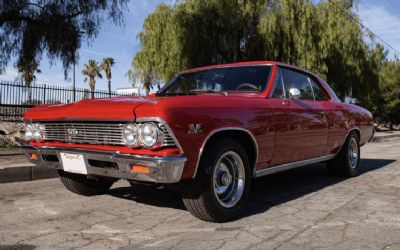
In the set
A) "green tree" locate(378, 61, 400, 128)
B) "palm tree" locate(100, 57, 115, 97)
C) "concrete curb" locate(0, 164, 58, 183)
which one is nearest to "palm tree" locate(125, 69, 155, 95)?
"concrete curb" locate(0, 164, 58, 183)

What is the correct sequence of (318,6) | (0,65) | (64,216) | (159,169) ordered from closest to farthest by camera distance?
(159,169), (64,216), (0,65), (318,6)

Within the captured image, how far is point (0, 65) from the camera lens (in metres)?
11.1

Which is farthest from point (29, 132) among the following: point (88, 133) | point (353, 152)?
point (353, 152)

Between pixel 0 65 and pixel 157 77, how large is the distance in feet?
24.2

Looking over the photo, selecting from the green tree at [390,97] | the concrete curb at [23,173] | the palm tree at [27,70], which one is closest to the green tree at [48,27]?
the palm tree at [27,70]

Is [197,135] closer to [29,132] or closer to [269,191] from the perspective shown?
[29,132]

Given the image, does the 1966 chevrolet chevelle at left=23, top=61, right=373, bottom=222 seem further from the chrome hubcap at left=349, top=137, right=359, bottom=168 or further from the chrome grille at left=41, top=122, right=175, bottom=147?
the chrome hubcap at left=349, top=137, right=359, bottom=168

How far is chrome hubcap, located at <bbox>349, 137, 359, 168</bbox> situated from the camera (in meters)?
6.34

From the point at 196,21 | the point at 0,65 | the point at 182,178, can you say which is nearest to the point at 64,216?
the point at 182,178

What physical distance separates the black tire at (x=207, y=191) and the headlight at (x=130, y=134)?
569mm

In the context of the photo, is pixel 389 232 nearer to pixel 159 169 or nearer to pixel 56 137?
pixel 159 169

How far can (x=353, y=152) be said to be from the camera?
21.2 feet

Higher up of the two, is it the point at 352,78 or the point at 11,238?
the point at 352,78

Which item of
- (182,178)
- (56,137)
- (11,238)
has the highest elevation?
(56,137)
